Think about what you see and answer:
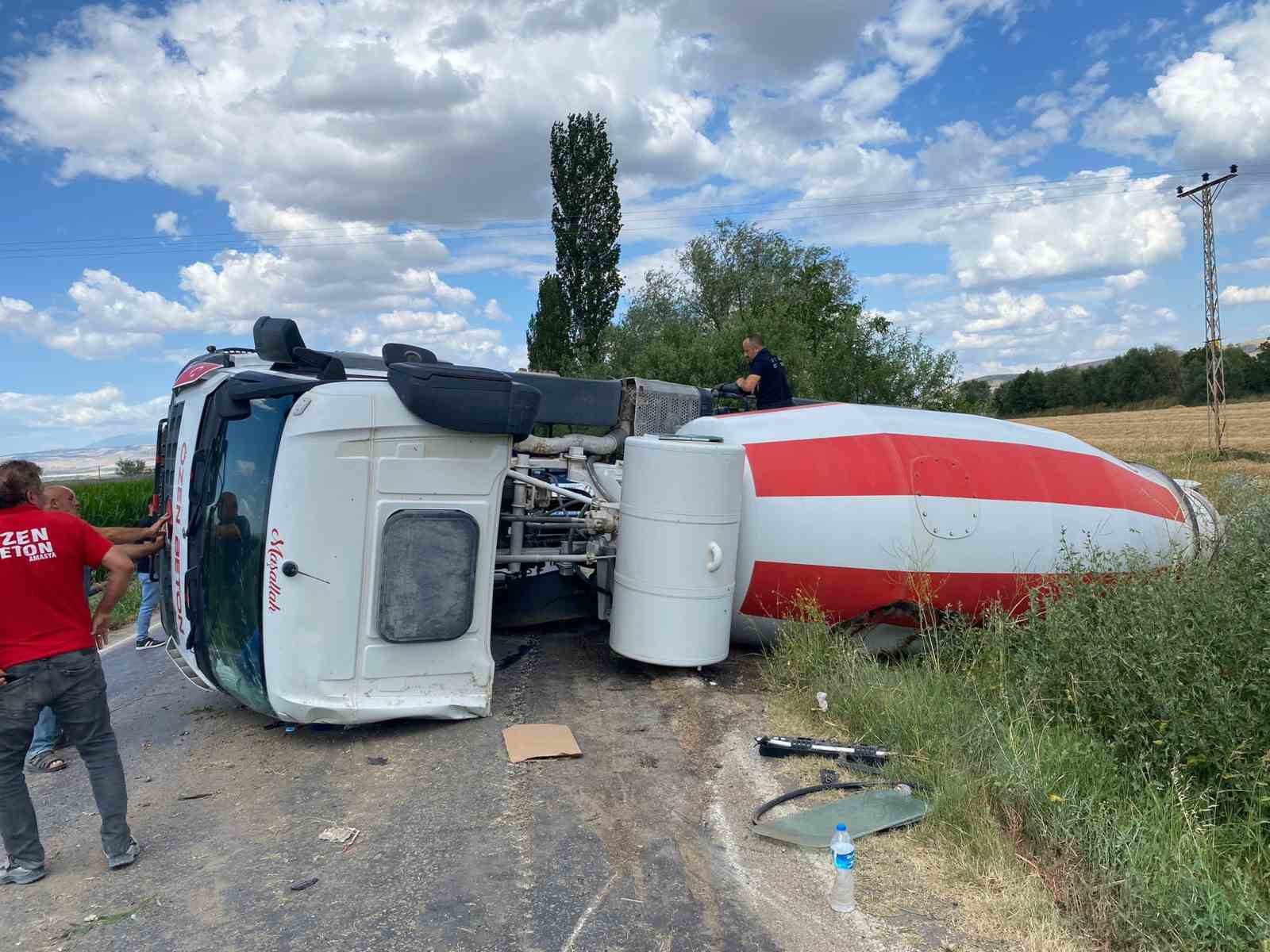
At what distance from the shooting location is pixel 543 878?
3912mm

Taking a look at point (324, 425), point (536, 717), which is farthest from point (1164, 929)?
point (324, 425)

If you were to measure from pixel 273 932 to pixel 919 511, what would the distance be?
4879mm

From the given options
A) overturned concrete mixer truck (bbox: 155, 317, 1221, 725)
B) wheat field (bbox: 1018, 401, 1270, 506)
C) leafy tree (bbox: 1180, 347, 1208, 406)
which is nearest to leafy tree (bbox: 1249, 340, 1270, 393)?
leafy tree (bbox: 1180, 347, 1208, 406)

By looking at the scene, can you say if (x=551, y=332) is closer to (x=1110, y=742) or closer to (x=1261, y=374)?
(x=1110, y=742)

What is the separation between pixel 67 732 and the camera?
165 inches

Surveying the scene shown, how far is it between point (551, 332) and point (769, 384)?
26.9m

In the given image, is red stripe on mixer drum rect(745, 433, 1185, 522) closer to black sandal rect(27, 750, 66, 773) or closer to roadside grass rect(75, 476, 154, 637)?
black sandal rect(27, 750, 66, 773)

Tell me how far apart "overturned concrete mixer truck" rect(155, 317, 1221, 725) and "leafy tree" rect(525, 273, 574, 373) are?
89.0 feet

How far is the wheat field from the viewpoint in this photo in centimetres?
2181

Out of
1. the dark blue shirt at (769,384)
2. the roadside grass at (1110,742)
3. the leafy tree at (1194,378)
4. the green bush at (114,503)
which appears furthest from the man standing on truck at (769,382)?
the leafy tree at (1194,378)

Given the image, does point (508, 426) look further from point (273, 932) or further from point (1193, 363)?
point (1193, 363)

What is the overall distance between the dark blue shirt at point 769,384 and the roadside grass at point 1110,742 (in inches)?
135

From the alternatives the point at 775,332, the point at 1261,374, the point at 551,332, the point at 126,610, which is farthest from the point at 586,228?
the point at 1261,374

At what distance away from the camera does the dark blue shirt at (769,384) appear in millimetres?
9086
